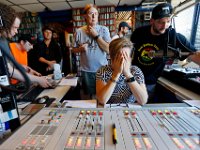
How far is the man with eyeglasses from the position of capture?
199 centimetres

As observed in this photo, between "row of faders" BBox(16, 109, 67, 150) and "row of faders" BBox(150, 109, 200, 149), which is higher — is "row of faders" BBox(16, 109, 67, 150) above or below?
below

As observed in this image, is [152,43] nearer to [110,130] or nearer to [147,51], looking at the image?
[147,51]

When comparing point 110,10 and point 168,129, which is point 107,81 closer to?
point 168,129

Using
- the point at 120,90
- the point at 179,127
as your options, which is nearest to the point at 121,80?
the point at 120,90

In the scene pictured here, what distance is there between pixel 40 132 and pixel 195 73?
163 cm

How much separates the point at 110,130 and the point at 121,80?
2.24 ft

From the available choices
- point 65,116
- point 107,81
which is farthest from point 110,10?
point 65,116

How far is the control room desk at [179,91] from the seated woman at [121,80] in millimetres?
484

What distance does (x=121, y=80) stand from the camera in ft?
4.41

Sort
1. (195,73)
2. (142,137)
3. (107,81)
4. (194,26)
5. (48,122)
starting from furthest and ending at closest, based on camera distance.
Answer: (194,26)
(195,73)
(107,81)
(48,122)
(142,137)

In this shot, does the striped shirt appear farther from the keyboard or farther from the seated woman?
the keyboard

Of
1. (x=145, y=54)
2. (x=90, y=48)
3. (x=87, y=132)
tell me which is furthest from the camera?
(x=90, y=48)

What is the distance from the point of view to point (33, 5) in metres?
4.23

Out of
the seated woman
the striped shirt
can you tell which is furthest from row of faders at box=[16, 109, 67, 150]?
the striped shirt
